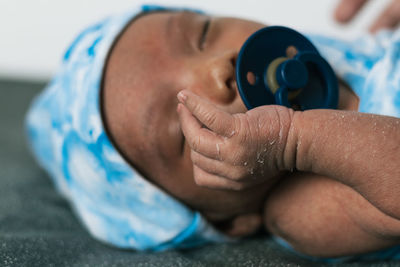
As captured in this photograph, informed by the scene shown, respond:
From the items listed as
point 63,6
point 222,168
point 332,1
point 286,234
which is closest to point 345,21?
point 332,1

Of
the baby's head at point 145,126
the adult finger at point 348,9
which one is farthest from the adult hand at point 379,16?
the baby's head at point 145,126

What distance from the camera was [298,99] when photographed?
0.79m

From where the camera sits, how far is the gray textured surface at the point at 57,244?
2.47 ft

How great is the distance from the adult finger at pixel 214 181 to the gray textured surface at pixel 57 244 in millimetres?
122

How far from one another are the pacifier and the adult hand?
64 centimetres

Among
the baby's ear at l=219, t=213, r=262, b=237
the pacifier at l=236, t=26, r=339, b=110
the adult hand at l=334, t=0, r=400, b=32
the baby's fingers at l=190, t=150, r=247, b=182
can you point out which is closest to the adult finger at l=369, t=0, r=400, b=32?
the adult hand at l=334, t=0, r=400, b=32

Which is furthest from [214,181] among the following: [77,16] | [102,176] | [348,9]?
[77,16]

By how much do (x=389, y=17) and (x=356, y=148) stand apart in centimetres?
85

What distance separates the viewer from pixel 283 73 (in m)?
0.73

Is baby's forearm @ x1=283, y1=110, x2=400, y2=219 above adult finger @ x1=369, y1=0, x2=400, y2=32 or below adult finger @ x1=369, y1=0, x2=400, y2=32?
below

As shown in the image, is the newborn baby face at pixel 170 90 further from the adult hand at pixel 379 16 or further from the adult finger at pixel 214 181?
the adult hand at pixel 379 16

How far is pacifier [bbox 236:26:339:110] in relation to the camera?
2.40ft

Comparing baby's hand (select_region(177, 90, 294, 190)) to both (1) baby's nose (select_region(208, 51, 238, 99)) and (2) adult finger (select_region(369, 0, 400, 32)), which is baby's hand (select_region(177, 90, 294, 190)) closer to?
(1) baby's nose (select_region(208, 51, 238, 99))

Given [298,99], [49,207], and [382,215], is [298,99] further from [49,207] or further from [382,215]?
[49,207]
